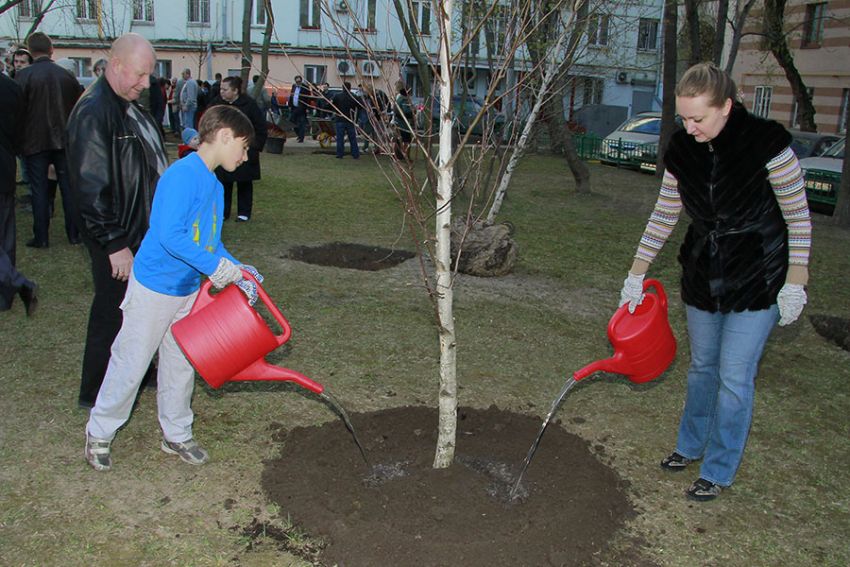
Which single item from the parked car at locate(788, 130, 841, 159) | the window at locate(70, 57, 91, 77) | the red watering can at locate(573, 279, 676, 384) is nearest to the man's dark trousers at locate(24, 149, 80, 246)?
the red watering can at locate(573, 279, 676, 384)

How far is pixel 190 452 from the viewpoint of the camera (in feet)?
12.1

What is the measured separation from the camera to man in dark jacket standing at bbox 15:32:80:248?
7285 mm

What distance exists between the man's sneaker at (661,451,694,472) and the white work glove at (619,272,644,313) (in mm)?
813

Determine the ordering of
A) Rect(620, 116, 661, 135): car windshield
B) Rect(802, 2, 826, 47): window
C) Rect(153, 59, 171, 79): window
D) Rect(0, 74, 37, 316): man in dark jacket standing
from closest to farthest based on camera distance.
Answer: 1. Rect(0, 74, 37, 316): man in dark jacket standing
2. Rect(620, 116, 661, 135): car windshield
3. Rect(802, 2, 826, 47): window
4. Rect(153, 59, 171, 79): window

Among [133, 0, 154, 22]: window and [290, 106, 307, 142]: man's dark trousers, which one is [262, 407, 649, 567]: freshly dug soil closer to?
[290, 106, 307, 142]: man's dark trousers

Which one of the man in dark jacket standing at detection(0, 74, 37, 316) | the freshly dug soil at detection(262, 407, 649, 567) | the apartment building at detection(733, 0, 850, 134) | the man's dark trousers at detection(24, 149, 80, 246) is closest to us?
the freshly dug soil at detection(262, 407, 649, 567)

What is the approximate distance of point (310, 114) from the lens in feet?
82.5

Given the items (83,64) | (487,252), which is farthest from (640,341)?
(83,64)

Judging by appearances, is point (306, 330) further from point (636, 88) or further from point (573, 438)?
point (636, 88)

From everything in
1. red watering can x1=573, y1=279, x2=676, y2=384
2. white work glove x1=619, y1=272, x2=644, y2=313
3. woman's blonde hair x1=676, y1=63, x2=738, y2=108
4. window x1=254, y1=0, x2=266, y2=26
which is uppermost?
window x1=254, y1=0, x2=266, y2=26

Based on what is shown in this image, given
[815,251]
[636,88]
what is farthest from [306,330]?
[636,88]

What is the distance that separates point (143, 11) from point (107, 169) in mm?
35823

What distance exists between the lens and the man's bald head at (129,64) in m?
3.64

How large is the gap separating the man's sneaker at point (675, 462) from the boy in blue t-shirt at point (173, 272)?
2.04 meters
